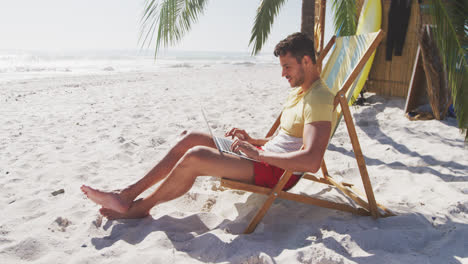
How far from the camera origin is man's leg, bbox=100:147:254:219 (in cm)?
222

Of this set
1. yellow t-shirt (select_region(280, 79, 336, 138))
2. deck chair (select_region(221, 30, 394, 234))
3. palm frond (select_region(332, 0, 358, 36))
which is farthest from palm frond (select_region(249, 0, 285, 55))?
yellow t-shirt (select_region(280, 79, 336, 138))

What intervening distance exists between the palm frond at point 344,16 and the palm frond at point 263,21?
2.55ft

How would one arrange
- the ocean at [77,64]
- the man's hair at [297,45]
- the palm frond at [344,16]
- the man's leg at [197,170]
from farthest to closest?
the ocean at [77,64]
the palm frond at [344,16]
the man's leg at [197,170]
the man's hair at [297,45]

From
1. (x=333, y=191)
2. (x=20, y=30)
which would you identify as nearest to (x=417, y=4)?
(x=333, y=191)

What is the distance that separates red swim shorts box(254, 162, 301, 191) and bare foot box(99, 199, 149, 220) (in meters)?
0.80

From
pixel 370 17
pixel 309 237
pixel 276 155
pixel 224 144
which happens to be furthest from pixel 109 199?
pixel 370 17

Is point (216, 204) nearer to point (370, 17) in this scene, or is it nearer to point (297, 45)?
point (297, 45)

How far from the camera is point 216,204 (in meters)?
2.79

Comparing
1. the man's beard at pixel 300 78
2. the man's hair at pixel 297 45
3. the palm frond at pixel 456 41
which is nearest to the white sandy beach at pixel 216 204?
the palm frond at pixel 456 41

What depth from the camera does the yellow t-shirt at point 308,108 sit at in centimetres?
204

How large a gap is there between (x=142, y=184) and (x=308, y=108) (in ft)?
3.92

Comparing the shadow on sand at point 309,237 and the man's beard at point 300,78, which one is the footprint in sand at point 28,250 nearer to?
the shadow on sand at point 309,237

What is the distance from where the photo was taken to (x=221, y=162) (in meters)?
2.23

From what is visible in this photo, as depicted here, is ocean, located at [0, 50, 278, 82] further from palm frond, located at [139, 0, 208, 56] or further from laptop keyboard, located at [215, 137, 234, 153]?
laptop keyboard, located at [215, 137, 234, 153]
